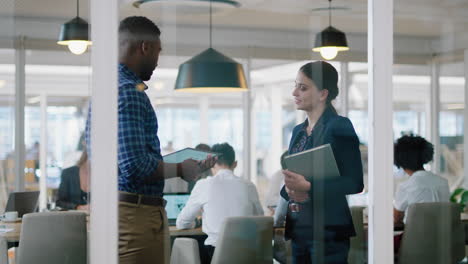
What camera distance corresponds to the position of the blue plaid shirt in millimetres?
3186

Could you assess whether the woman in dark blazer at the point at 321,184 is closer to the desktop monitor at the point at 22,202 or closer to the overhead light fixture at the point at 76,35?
the overhead light fixture at the point at 76,35

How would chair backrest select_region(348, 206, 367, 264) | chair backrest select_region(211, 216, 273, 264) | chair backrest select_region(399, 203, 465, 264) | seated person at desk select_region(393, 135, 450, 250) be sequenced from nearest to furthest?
chair backrest select_region(211, 216, 273, 264), chair backrest select_region(348, 206, 367, 264), seated person at desk select_region(393, 135, 450, 250), chair backrest select_region(399, 203, 465, 264)

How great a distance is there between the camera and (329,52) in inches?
146

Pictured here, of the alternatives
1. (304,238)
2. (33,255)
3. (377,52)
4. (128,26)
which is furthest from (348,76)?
(33,255)

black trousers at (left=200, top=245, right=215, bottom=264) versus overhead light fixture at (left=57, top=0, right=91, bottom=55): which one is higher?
overhead light fixture at (left=57, top=0, right=91, bottom=55)

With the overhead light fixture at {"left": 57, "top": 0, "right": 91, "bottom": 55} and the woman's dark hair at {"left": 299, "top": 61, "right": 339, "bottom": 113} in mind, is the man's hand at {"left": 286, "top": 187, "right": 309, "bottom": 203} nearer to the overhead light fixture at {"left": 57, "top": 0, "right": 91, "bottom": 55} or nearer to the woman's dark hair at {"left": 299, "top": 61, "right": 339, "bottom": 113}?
the woman's dark hair at {"left": 299, "top": 61, "right": 339, "bottom": 113}

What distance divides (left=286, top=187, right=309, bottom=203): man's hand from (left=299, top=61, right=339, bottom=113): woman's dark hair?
1.55 feet

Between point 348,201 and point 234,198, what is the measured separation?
0.62 meters

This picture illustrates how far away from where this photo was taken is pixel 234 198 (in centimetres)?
357

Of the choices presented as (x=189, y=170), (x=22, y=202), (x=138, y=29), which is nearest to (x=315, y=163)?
(x=189, y=170)

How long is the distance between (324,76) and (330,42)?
7.4 inches

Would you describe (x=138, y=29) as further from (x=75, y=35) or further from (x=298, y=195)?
(x=298, y=195)

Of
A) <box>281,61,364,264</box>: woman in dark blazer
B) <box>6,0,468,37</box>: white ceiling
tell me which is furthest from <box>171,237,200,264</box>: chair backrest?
<box>6,0,468,37</box>: white ceiling

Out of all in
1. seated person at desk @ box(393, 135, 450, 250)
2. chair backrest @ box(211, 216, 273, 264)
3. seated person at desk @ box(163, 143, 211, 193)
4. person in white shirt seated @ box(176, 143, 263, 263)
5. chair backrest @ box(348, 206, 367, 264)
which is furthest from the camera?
seated person at desk @ box(393, 135, 450, 250)
